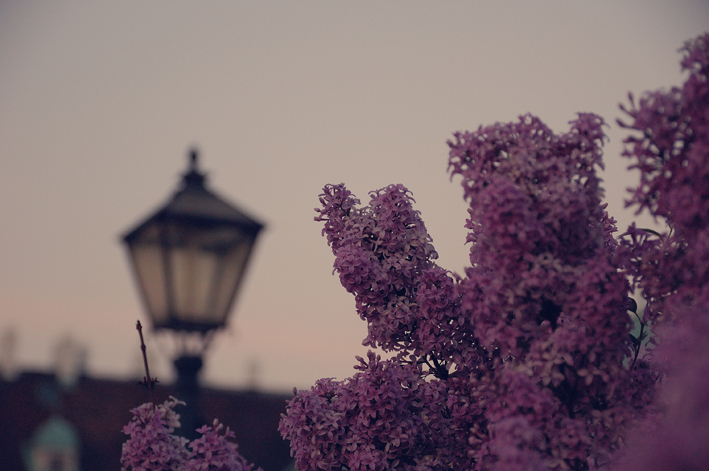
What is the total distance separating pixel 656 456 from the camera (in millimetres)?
4355

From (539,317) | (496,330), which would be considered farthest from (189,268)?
(539,317)

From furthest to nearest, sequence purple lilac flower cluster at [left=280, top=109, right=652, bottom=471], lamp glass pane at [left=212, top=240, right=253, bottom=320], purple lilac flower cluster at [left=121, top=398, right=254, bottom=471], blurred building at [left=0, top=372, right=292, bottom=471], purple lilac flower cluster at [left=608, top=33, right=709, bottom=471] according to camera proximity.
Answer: blurred building at [left=0, top=372, right=292, bottom=471], purple lilac flower cluster at [left=121, top=398, right=254, bottom=471], lamp glass pane at [left=212, top=240, right=253, bottom=320], purple lilac flower cluster at [left=280, top=109, right=652, bottom=471], purple lilac flower cluster at [left=608, top=33, right=709, bottom=471]

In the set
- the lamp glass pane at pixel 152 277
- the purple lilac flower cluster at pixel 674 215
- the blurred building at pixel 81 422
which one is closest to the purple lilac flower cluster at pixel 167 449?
the lamp glass pane at pixel 152 277

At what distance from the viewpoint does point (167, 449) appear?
715 centimetres

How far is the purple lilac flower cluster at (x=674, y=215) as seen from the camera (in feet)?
18.3

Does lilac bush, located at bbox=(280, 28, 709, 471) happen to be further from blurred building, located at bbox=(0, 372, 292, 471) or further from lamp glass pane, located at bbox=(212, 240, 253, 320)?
blurred building, located at bbox=(0, 372, 292, 471)

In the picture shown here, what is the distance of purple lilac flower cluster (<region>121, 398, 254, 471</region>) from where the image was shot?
7.09m

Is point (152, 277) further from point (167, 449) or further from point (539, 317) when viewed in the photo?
point (539, 317)

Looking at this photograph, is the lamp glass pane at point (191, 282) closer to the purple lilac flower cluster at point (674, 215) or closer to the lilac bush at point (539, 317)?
the lilac bush at point (539, 317)

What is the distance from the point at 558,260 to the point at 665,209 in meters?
0.92

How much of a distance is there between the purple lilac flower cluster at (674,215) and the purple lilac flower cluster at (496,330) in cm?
27

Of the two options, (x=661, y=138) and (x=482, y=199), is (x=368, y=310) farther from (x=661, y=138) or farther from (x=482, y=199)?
(x=661, y=138)

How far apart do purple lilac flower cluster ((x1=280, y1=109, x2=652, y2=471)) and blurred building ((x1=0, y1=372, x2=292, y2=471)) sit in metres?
18.1

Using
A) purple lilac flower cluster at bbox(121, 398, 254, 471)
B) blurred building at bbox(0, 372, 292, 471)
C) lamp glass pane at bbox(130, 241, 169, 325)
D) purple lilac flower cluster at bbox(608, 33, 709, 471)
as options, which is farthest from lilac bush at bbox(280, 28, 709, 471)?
blurred building at bbox(0, 372, 292, 471)
